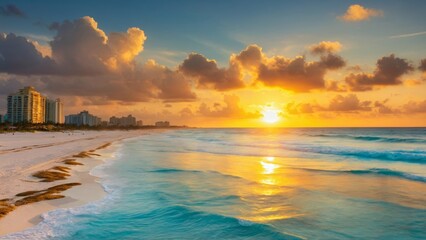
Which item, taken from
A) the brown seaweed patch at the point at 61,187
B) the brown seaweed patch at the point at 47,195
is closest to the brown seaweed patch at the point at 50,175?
the brown seaweed patch at the point at 61,187

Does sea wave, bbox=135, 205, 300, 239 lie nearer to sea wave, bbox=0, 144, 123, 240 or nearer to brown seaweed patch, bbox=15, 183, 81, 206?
sea wave, bbox=0, 144, 123, 240

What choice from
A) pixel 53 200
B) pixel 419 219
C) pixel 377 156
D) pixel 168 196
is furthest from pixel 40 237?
pixel 377 156

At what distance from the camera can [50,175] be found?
1911 centimetres

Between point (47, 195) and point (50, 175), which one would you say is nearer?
point (47, 195)

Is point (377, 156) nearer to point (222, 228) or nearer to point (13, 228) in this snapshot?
point (222, 228)

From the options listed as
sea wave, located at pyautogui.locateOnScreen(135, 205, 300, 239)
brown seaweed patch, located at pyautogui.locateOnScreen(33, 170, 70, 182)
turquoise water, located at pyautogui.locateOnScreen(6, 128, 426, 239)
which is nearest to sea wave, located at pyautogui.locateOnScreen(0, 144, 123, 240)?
turquoise water, located at pyautogui.locateOnScreen(6, 128, 426, 239)

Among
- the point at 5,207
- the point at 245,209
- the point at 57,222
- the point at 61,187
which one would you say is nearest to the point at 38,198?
the point at 5,207

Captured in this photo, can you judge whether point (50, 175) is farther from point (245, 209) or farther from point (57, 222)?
point (245, 209)

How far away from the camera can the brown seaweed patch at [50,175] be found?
18.1 metres

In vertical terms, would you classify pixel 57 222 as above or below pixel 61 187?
below

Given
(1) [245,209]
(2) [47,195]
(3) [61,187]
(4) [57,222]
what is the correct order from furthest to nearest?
(3) [61,187]
(2) [47,195]
(1) [245,209]
(4) [57,222]

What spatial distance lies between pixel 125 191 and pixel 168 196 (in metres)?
2.44

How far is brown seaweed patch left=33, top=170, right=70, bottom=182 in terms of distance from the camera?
714 inches

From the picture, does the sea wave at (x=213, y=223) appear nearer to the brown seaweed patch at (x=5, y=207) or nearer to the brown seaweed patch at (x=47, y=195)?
the brown seaweed patch at (x=47, y=195)
